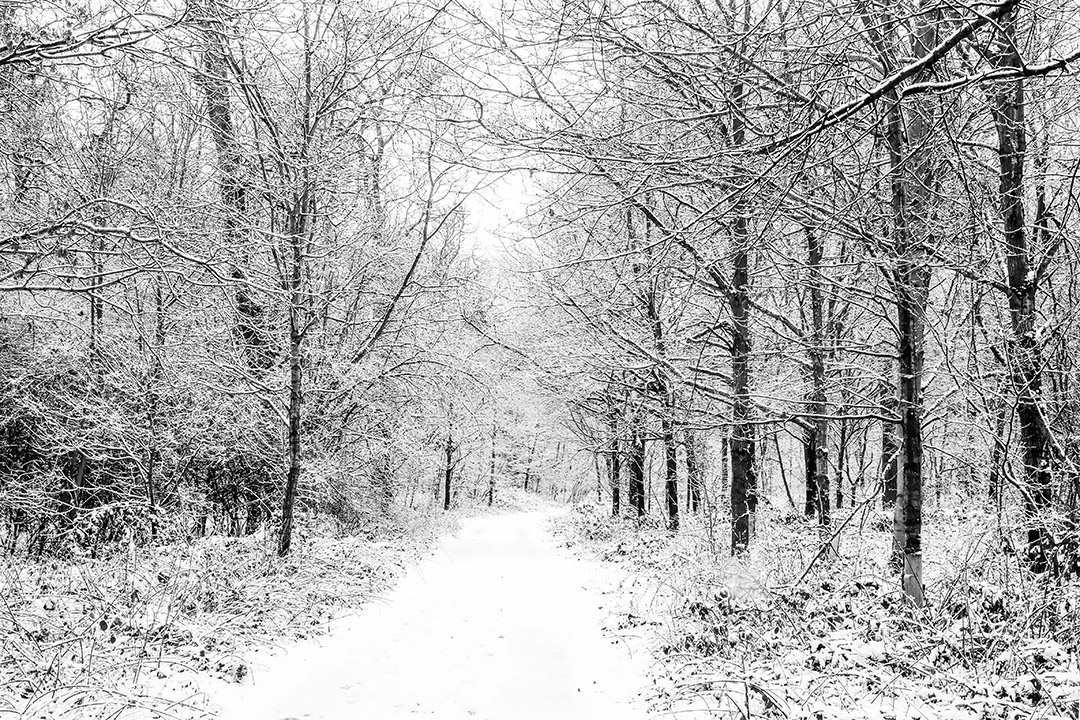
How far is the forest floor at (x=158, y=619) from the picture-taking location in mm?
4465

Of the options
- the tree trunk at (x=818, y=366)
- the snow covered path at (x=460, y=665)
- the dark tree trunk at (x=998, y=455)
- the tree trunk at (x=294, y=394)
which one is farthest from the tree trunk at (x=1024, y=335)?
the tree trunk at (x=294, y=394)

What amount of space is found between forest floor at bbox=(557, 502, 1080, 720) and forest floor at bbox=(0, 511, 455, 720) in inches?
138

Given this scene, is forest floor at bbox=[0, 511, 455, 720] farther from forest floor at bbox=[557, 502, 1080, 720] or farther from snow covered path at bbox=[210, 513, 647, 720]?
forest floor at bbox=[557, 502, 1080, 720]

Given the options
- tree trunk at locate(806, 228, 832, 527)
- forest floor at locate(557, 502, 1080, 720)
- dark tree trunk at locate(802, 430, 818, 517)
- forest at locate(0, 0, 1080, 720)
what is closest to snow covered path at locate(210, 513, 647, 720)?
forest at locate(0, 0, 1080, 720)

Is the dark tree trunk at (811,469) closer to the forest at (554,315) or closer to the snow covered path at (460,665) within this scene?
the forest at (554,315)

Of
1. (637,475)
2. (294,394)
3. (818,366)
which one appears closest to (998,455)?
(818,366)

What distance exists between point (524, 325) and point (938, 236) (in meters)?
13.4

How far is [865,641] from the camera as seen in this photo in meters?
5.11

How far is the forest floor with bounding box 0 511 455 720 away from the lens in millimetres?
4465

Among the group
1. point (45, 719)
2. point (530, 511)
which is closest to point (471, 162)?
point (45, 719)

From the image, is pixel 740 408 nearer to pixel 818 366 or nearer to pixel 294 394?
pixel 818 366

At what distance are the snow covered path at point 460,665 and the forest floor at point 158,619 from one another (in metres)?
0.35

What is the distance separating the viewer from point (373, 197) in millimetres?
12305

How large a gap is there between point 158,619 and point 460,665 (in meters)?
2.82
